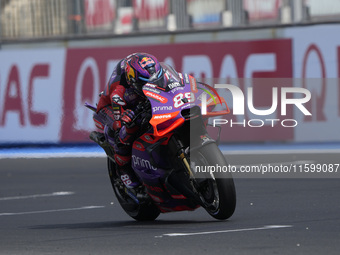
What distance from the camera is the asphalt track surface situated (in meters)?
7.99

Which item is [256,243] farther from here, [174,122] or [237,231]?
[174,122]

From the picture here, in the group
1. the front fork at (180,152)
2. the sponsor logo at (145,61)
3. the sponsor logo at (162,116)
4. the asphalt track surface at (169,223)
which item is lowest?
the asphalt track surface at (169,223)

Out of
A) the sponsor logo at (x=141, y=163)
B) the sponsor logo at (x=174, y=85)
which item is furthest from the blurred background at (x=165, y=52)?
the sponsor logo at (x=174, y=85)

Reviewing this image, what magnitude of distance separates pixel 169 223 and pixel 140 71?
1459 mm

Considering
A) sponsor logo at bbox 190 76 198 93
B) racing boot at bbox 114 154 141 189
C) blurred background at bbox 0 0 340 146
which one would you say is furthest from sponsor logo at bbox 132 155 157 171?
blurred background at bbox 0 0 340 146

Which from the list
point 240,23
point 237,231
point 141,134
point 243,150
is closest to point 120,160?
point 141,134

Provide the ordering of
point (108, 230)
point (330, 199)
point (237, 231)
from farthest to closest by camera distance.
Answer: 1. point (330, 199)
2. point (108, 230)
3. point (237, 231)

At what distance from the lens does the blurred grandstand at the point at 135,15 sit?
2167cm

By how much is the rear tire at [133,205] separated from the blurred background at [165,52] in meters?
9.23

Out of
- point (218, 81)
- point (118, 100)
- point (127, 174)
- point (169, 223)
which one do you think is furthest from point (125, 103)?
point (218, 81)

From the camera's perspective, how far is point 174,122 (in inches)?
365

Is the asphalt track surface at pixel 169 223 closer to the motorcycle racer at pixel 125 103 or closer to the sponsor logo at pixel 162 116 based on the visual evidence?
the motorcycle racer at pixel 125 103

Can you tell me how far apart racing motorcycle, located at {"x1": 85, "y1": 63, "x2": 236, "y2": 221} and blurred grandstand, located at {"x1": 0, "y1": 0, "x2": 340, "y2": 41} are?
1199cm

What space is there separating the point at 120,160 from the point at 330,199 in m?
2.56
